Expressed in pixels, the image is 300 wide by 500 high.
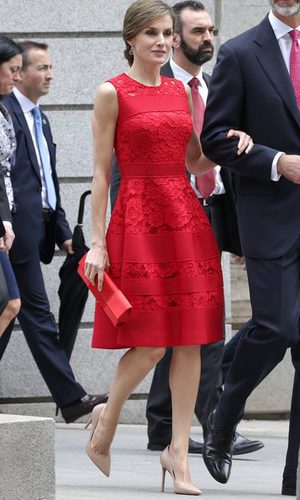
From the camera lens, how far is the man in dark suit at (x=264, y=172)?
19.3 ft

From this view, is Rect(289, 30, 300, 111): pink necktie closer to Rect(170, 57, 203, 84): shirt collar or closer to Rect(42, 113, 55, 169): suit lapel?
Rect(170, 57, 203, 84): shirt collar

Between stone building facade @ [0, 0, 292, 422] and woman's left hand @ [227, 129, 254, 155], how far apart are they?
360cm

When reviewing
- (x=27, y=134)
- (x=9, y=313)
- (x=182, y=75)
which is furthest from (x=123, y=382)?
(x=27, y=134)

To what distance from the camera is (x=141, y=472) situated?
7.08 metres

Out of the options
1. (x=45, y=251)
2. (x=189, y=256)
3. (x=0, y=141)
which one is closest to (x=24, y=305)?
(x=45, y=251)

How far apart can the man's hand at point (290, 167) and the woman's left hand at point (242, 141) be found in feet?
0.49

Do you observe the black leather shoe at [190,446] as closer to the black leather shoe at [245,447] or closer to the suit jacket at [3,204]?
the black leather shoe at [245,447]

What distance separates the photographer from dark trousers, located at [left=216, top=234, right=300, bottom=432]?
587 cm

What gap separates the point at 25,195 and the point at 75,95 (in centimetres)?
104

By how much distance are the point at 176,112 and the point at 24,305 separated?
9.45 feet

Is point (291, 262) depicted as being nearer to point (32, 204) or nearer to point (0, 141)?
point (0, 141)

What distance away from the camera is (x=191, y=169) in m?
6.62

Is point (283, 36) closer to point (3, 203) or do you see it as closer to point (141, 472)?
point (3, 203)

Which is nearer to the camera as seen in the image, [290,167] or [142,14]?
[290,167]
